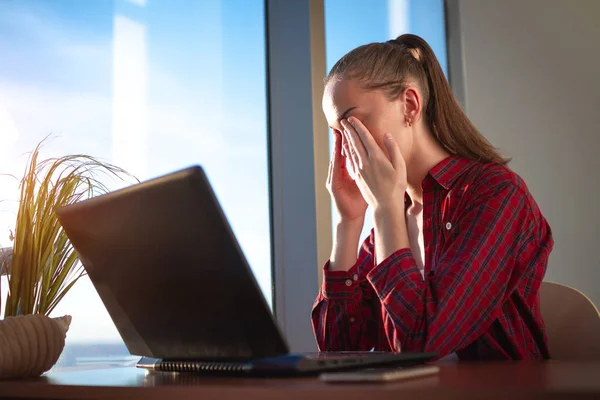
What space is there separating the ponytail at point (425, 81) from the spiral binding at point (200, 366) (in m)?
0.76

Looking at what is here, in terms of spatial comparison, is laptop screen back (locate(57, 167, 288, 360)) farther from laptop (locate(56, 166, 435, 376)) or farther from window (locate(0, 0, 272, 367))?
window (locate(0, 0, 272, 367))

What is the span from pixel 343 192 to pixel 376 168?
255 mm

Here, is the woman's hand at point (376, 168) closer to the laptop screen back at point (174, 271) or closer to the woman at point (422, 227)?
the woman at point (422, 227)

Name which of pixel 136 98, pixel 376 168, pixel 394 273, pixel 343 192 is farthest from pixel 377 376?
pixel 136 98

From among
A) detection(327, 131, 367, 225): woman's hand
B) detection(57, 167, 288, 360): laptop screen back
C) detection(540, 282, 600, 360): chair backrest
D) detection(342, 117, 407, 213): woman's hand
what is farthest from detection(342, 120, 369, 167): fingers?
detection(57, 167, 288, 360): laptop screen back

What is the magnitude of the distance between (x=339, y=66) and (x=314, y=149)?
1.85 feet

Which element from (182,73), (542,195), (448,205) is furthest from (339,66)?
(542,195)

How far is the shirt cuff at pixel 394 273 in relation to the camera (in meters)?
1.11

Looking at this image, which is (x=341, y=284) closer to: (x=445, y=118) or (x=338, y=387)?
(x=445, y=118)

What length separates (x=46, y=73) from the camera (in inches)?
57.4

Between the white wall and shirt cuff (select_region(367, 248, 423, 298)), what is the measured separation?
197 cm

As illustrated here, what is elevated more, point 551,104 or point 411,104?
point 551,104

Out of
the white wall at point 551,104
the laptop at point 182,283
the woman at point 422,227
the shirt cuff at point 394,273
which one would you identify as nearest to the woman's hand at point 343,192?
the woman at point 422,227

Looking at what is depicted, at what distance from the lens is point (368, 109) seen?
4.49 ft
